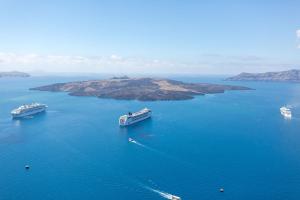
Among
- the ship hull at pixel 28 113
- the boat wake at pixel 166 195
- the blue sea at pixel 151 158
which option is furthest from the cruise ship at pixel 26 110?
the boat wake at pixel 166 195

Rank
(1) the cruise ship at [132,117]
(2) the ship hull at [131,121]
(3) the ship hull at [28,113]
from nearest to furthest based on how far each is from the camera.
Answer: (2) the ship hull at [131,121], (1) the cruise ship at [132,117], (3) the ship hull at [28,113]

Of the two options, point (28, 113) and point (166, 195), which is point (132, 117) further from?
point (166, 195)

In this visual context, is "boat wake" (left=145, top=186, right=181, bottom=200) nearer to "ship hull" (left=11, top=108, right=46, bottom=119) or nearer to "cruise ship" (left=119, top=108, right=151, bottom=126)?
"cruise ship" (left=119, top=108, right=151, bottom=126)

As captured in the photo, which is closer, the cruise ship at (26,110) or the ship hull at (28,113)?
the ship hull at (28,113)

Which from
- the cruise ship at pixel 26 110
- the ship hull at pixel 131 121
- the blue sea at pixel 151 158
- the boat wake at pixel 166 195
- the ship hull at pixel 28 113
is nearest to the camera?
the boat wake at pixel 166 195

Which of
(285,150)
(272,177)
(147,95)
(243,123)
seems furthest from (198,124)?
(147,95)

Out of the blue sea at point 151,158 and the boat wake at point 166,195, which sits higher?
the blue sea at point 151,158

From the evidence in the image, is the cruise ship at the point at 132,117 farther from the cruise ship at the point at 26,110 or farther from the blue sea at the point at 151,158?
the cruise ship at the point at 26,110

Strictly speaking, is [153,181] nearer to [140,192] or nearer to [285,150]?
[140,192]

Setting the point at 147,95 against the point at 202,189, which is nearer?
the point at 202,189
